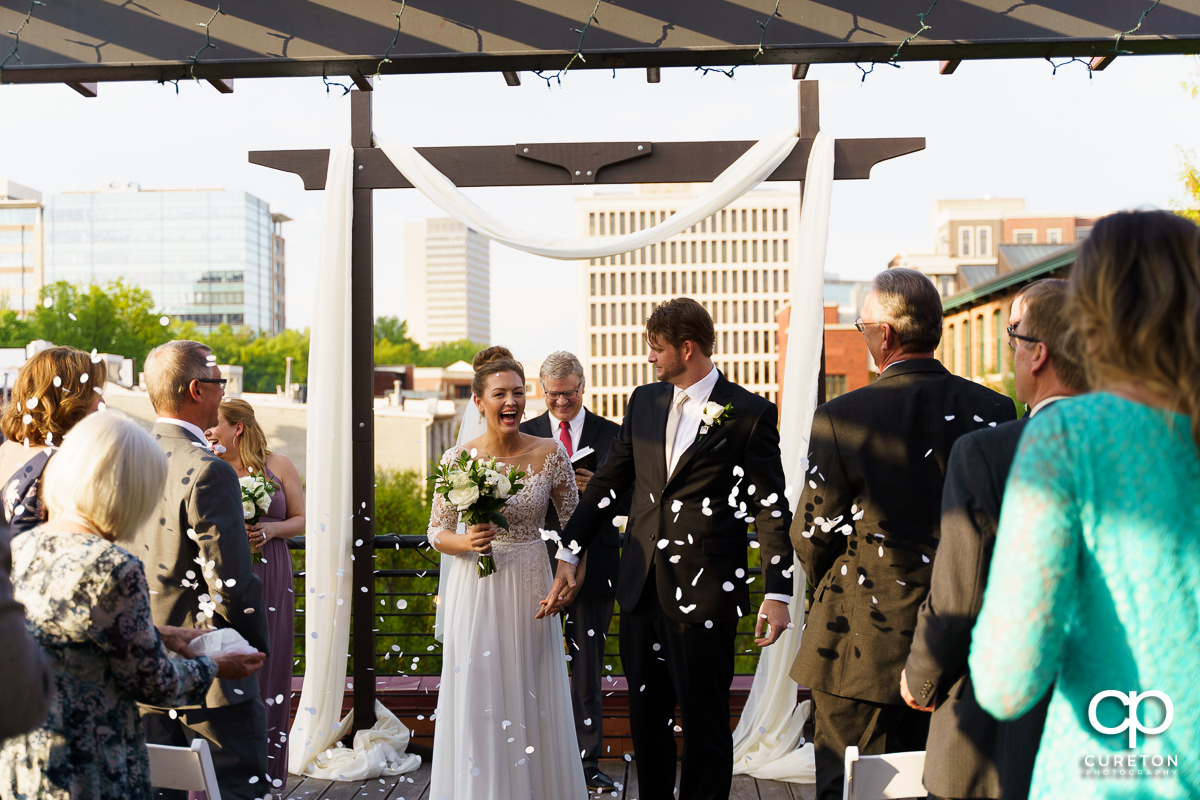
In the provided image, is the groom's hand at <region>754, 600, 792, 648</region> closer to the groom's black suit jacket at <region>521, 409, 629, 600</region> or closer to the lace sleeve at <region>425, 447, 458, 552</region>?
the groom's black suit jacket at <region>521, 409, 629, 600</region>

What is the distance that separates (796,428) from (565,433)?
121 cm

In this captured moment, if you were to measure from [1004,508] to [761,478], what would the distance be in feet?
6.36

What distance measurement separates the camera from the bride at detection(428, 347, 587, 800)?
11.5 ft

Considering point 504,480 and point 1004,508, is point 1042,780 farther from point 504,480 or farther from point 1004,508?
point 504,480

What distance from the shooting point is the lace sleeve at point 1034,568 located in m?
1.31

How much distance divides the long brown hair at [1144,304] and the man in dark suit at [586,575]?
2.60 m

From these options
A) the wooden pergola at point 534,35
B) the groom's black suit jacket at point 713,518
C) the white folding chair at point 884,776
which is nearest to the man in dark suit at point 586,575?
the groom's black suit jacket at point 713,518

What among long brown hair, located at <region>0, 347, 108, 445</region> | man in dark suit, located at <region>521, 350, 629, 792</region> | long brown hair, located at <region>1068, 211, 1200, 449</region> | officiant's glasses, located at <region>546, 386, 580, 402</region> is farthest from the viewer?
officiant's glasses, located at <region>546, 386, 580, 402</region>

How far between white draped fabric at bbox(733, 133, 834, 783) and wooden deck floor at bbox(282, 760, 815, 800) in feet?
0.47

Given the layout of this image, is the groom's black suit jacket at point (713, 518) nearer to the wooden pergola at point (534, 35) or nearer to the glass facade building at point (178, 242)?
the wooden pergola at point (534, 35)

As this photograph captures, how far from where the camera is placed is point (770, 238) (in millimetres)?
108188

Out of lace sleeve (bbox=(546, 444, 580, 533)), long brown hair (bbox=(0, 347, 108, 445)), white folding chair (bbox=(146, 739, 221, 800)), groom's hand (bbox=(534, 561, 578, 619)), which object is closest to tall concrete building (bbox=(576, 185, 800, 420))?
lace sleeve (bbox=(546, 444, 580, 533))

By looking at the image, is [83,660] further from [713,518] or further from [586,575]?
[586,575]

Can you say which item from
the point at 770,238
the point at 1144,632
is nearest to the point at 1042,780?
the point at 1144,632
